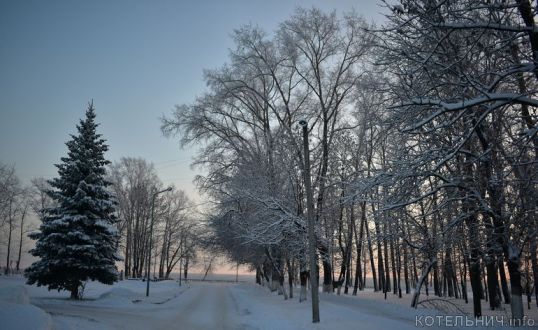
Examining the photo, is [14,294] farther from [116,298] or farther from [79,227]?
[116,298]

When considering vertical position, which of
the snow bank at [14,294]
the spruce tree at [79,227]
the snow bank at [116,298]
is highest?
the spruce tree at [79,227]

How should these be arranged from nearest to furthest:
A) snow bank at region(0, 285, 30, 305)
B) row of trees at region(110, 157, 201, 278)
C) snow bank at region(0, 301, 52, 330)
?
snow bank at region(0, 301, 52, 330), snow bank at region(0, 285, 30, 305), row of trees at region(110, 157, 201, 278)

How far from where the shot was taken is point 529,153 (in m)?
11.4

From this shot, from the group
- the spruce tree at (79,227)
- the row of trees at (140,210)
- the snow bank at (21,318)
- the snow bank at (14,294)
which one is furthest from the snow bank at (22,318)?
the row of trees at (140,210)

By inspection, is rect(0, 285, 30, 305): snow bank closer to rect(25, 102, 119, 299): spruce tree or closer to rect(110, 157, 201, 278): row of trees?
rect(25, 102, 119, 299): spruce tree

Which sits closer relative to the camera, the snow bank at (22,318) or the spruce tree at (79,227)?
the snow bank at (22,318)

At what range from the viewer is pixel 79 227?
21.9m

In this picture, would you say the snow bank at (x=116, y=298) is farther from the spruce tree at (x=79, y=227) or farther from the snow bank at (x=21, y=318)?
the snow bank at (x=21, y=318)

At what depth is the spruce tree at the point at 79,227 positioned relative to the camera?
2119cm

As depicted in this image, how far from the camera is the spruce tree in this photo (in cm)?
2119

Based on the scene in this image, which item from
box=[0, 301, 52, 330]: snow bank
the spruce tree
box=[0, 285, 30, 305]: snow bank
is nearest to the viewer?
box=[0, 301, 52, 330]: snow bank

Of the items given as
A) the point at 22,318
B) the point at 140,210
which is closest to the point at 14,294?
the point at 22,318

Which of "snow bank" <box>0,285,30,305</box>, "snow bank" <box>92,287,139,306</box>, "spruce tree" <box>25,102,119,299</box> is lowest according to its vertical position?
"snow bank" <box>92,287,139,306</box>

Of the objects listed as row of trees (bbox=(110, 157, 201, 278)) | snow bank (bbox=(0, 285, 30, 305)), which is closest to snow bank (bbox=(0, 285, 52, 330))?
snow bank (bbox=(0, 285, 30, 305))
